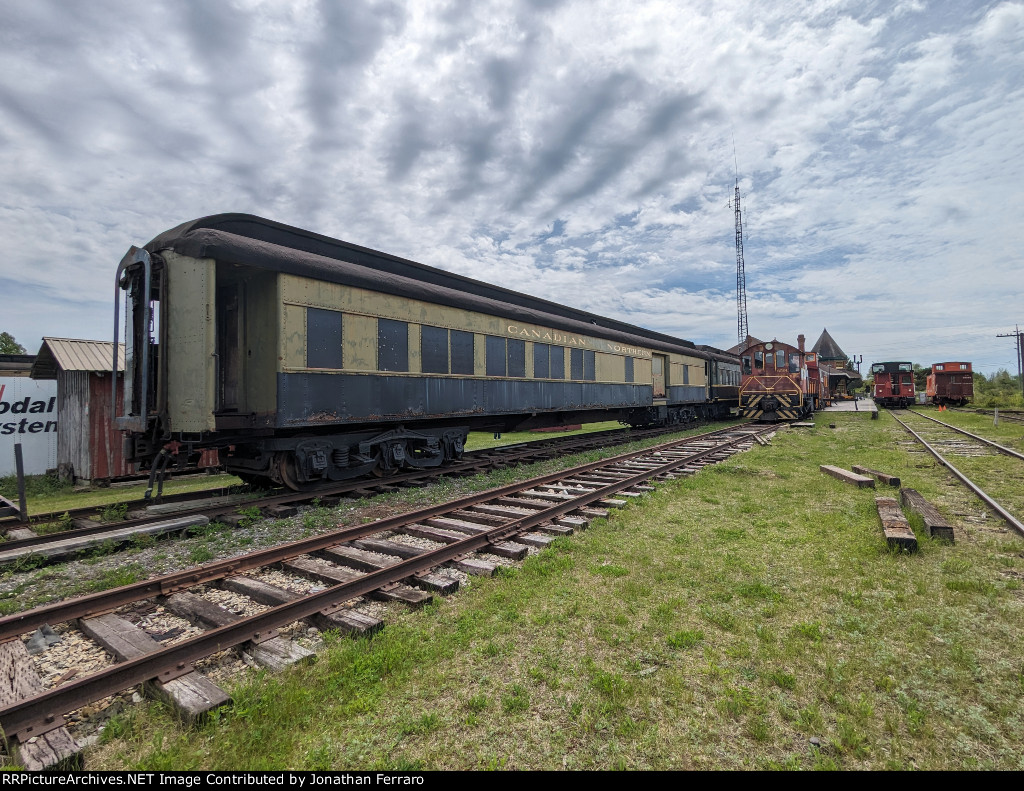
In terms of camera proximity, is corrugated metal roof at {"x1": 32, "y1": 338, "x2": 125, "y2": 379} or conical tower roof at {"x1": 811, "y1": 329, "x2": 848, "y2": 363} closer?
corrugated metal roof at {"x1": 32, "y1": 338, "x2": 125, "y2": 379}

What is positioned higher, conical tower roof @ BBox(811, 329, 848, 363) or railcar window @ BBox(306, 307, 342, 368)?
conical tower roof @ BBox(811, 329, 848, 363)

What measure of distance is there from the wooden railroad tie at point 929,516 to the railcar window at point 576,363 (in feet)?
26.0

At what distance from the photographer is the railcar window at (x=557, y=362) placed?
12812mm

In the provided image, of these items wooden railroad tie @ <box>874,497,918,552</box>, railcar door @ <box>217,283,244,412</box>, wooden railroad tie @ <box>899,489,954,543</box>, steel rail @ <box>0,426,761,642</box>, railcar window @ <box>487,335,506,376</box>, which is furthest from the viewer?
railcar window @ <box>487,335,506,376</box>

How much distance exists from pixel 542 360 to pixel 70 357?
35.6ft

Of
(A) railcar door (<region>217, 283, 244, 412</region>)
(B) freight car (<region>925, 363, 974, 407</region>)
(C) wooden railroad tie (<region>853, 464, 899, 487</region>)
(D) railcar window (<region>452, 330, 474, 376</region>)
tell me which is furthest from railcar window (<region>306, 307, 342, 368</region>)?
(B) freight car (<region>925, 363, 974, 407</region>)

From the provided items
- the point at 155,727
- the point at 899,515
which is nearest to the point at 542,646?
the point at 155,727

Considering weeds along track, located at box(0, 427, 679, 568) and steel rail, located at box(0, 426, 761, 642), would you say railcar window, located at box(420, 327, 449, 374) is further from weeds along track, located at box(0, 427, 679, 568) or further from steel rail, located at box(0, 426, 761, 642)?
steel rail, located at box(0, 426, 761, 642)

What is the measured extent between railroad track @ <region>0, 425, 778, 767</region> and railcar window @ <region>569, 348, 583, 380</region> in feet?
22.1

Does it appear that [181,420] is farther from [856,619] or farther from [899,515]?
[899,515]

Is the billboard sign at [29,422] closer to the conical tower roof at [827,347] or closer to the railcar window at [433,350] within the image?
the railcar window at [433,350]

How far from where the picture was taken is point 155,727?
2471 millimetres

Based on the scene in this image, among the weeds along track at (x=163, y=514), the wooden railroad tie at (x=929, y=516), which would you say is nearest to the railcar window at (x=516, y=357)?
the weeds along track at (x=163, y=514)

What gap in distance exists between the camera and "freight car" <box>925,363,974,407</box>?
37500 mm
